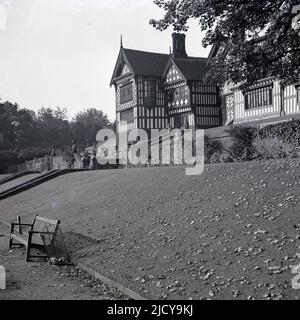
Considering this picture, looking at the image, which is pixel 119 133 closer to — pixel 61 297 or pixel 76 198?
pixel 76 198

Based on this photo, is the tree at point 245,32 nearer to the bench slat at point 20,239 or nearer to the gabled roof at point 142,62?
the bench slat at point 20,239

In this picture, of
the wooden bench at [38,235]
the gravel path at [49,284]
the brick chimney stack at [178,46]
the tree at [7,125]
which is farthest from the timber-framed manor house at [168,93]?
the tree at [7,125]

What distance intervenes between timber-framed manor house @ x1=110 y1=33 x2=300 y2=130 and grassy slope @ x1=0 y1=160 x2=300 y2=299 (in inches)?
725

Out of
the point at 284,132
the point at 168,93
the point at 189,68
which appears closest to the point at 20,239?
the point at 284,132

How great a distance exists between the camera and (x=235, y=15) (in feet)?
33.4

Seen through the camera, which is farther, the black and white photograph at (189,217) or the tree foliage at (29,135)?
the tree foliage at (29,135)

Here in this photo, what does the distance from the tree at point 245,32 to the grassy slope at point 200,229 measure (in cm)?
256

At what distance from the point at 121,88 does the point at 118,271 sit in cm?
3275

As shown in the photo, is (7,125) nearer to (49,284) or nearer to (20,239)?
(20,239)

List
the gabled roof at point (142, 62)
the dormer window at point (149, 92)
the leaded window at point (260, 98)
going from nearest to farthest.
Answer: the leaded window at point (260, 98)
the dormer window at point (149, 92)
the gabled roof at point (142, 62)

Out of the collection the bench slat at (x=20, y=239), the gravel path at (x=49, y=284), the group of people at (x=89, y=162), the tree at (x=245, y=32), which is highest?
the tree at (x=245, y=32)

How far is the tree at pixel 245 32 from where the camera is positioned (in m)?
10.0
